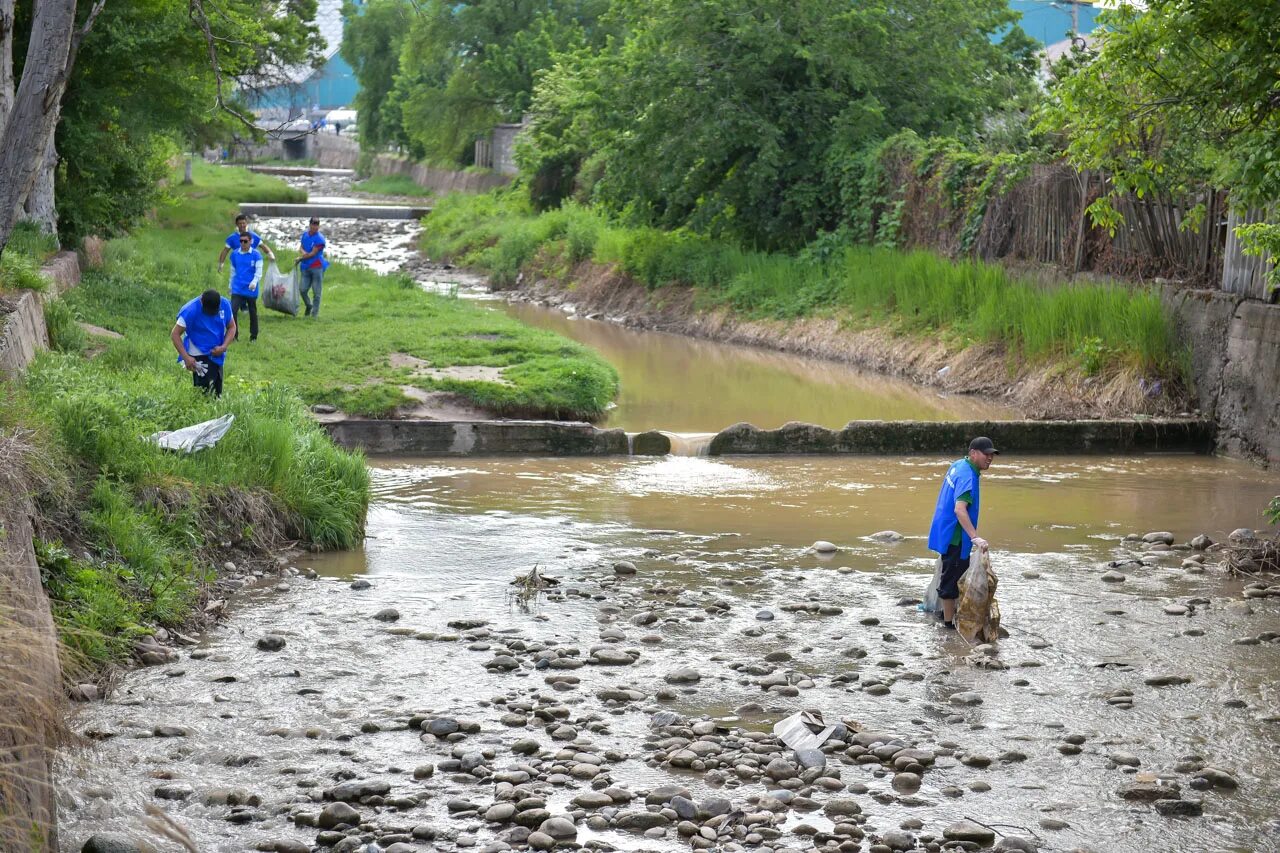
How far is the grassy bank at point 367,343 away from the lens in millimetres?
18281

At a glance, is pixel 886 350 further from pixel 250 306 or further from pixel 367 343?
pixel 250 306

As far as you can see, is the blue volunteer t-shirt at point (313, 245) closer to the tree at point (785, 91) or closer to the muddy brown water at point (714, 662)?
the tree at point (785, 91)

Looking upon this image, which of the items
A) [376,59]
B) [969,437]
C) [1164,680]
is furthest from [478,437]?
[376,59]

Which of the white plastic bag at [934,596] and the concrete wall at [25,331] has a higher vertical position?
the concrete wall at [25,331]

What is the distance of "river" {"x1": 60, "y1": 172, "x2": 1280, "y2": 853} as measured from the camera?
23.5ft

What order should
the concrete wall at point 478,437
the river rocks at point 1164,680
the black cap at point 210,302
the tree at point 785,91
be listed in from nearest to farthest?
1. the river rocks at point 1164,680
2. the black cap at point 210,302
3. the concrete wall at point 478,437
4. the tree at point 785,91

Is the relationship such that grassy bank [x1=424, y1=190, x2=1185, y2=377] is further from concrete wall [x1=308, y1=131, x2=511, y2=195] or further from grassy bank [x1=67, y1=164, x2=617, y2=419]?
concrete wall [x1=308, y1=131, x2=511, y2=195]

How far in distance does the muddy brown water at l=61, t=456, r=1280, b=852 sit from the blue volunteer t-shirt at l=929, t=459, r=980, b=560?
634mm

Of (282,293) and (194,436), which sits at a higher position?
(282,293)

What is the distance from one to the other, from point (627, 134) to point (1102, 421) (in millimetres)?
15304

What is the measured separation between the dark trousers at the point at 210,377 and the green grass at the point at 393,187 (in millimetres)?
54718

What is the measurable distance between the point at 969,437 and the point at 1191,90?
21.0ft

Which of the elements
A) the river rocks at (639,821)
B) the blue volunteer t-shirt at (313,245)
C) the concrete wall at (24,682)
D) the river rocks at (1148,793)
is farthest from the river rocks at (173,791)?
the blue volunteer t-shirt at (313,245)

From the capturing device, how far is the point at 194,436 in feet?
39.5
